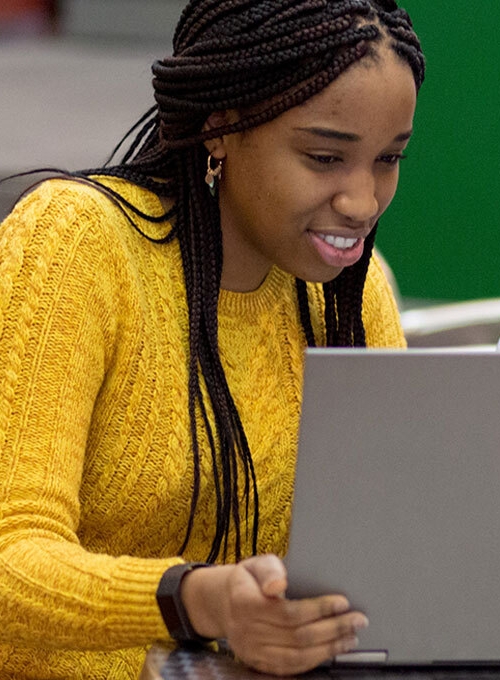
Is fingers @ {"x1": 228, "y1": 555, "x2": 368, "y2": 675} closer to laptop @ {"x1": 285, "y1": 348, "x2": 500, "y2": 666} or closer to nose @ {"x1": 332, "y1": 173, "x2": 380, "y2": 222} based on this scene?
laptop @ {"x1": 285, "y1": 348, "x2": 500, "y2": 666}

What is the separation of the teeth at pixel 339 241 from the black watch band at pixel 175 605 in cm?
45

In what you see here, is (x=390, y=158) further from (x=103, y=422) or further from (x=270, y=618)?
(x=270, y=618)

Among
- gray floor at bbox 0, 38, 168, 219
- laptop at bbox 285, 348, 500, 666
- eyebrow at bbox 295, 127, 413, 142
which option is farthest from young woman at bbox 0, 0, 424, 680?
gray floor at bbox 0, 38, 168, 219

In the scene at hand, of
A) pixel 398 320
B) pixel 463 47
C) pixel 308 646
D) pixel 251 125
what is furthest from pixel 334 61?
pixel 463 47

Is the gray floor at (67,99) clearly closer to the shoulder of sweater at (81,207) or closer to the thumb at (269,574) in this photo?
the shoulder of sweater at (81,207)

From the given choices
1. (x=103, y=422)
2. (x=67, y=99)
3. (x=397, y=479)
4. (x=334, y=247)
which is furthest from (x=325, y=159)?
(x=67, y=99)

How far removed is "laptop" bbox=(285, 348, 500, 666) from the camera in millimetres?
1118

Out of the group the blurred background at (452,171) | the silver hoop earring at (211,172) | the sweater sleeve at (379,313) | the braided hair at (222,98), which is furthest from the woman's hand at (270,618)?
the blurred background at (452,171)

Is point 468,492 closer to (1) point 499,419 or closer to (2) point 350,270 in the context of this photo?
(1) point 499,419

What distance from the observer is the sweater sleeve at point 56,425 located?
1.37 metres

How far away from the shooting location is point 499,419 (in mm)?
1135

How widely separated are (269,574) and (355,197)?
53cm

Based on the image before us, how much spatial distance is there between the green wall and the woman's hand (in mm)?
2589

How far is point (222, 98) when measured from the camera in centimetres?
160
